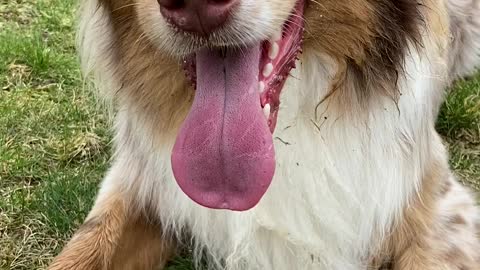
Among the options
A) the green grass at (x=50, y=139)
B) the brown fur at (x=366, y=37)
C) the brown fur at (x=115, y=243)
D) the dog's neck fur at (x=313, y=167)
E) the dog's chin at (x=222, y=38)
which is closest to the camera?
the dog's chin at (x=222, y=38)

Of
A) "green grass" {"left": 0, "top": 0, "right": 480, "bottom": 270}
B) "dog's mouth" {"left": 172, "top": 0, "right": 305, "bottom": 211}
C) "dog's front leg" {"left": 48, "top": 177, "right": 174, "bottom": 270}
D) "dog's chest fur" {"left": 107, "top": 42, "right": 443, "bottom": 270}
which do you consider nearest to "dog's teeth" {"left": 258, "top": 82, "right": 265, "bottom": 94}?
"dog's mouth" {"left": 172, "top": 0, "right": 305, "bottom": 211}

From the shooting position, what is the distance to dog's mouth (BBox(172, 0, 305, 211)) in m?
Result: 2.50

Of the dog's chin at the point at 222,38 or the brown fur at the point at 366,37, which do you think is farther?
the brown fur at the point at 366,37

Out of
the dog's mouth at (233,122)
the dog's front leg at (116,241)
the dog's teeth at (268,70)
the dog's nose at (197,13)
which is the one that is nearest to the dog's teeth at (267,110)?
the dog's mouth at (233,122)

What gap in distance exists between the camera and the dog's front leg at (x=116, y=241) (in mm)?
3221

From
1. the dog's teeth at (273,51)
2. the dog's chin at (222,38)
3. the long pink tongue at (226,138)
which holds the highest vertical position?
the dog's chin at (222,38)

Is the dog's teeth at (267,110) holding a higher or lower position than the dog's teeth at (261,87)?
lower

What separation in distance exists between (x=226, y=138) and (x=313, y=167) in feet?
1.91

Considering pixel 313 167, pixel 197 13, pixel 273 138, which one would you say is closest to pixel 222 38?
pixel 197 13

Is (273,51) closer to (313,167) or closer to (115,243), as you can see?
(313,167)

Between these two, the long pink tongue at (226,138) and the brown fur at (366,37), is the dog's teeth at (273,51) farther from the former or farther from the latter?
the brown fur at (366,37)

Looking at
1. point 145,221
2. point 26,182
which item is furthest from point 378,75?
point 26,182

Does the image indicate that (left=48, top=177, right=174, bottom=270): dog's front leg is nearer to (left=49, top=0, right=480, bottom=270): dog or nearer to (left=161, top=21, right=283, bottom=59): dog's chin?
(left=49, top=0, right=480, bottom=270): dog

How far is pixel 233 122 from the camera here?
250 cm
